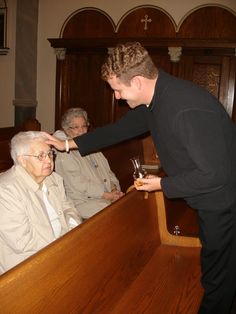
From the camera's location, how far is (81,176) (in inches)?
136

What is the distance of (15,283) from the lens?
1.37 meters

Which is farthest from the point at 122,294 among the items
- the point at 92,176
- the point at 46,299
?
the point at 92,176

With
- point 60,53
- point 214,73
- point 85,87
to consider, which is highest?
point 60,53

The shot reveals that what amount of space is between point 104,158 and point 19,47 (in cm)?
534

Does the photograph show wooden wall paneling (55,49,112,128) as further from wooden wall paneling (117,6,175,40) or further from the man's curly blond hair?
the man's curly blond hair

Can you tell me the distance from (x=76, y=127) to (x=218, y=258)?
2027mm

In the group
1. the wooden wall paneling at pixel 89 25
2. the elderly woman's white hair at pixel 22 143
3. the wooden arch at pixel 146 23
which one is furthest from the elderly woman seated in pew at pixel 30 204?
the wooden wall paneling at pixel 89 25

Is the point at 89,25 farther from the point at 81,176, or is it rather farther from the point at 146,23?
the point at 81,176

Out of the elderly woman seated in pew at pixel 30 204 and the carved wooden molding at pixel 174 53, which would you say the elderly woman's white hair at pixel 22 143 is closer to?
the elderly woman seated in pew at pixel 30 204

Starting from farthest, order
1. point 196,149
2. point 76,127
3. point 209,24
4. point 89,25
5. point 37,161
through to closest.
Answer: point 89,25, point 209,24, point 76,127, point 37,161, point 196,149

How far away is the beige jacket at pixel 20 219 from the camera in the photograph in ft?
7.13

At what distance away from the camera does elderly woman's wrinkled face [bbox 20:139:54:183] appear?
8.09ft

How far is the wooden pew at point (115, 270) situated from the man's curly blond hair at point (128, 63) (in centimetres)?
79

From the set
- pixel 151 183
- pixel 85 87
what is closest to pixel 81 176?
pixel 151 183
